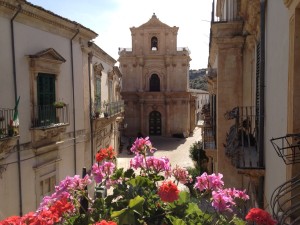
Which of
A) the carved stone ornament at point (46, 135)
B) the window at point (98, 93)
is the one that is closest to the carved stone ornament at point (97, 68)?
the window at point (98, 93)

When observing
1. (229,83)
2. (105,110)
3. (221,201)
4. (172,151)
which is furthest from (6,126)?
(172,151)

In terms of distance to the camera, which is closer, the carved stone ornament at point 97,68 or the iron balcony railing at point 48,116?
the iron balcony railing at point 48,116

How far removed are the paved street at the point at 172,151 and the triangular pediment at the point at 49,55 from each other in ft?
38.7

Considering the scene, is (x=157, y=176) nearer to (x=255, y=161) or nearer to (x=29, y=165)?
(x=255, y=161)

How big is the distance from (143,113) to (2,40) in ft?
87.1

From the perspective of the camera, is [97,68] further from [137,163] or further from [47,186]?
[137,163]

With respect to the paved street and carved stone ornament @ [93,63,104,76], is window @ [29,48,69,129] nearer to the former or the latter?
carved stone ornament @ [93,63,104,76]

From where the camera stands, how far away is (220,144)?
10.1 m

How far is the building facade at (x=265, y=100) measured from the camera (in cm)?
356

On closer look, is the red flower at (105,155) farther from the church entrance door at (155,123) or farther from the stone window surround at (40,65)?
the church entrance door at (155,123)

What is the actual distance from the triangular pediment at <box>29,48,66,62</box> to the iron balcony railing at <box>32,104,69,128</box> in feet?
4.75

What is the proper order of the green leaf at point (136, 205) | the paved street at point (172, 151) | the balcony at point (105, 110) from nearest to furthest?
the green leaf at point (136, 205) < the balcony at point (105, 110) < the paved street at point (172, 151)

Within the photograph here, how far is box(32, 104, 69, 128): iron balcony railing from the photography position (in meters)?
9.78

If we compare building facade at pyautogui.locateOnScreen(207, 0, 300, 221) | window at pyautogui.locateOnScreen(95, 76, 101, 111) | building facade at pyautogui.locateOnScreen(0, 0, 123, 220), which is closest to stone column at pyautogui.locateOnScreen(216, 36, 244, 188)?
building facade at pyautogui.locateOnScreen(207, 0, 300, 221)
